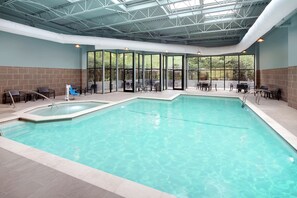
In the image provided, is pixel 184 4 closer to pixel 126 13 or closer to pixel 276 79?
pixel 126 13

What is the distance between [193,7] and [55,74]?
8731 mm

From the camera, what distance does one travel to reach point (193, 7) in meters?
9.02

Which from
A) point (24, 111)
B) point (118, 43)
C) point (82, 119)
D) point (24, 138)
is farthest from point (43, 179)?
point (118, 43)

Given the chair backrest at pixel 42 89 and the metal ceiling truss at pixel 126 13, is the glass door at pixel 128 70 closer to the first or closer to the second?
the metal ceiling truss at pixel 126 13

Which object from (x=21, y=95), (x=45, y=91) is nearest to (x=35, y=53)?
(x=45, y=91)

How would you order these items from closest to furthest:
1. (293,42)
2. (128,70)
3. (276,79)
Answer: (293,42) < (276,79) < (128,70)

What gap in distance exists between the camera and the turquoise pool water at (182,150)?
320 centimetres

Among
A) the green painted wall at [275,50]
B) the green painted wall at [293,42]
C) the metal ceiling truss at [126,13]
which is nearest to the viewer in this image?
the green painted wall at [293,42]

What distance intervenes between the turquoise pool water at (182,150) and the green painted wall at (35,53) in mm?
4975

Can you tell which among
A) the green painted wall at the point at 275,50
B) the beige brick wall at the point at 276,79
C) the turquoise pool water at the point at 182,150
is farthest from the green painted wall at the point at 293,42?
the turquoise pool water at the point at 182,150

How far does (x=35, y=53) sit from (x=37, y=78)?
1.35 m

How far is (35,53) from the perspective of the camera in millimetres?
11047

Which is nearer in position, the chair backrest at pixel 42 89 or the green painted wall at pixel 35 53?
the green painted wall at pixel 35 53

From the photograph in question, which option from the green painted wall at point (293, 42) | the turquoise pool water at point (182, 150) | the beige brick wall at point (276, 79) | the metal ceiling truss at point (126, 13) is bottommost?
the turquoise pool water at point (182, 150)
